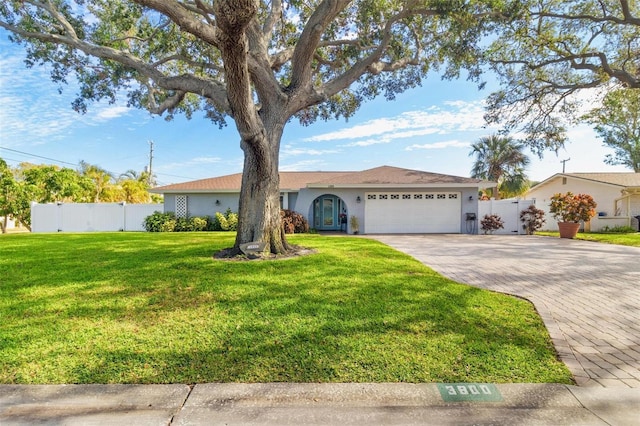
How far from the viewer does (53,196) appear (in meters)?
20.8

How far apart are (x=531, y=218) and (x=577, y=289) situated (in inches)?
492

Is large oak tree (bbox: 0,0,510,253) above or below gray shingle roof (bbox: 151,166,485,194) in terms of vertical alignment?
above

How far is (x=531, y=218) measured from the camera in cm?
1636

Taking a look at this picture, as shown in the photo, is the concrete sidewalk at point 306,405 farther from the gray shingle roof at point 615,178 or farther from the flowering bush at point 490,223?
the gray shingle roof at point 615,178

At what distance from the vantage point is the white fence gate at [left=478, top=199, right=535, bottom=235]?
55.1 feet

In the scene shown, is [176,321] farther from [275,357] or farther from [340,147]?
[340,147]

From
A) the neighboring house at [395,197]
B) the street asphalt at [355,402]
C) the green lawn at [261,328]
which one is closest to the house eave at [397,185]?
the neighboring house at [395,197]

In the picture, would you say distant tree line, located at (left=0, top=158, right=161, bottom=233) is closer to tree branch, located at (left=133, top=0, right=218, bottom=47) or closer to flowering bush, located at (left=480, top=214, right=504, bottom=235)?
tree branch, located at (left=133, top=0, right=218, bottom=47)

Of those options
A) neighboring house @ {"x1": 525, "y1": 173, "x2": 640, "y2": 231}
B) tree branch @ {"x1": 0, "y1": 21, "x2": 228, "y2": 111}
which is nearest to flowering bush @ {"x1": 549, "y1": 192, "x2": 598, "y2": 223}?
neighboring house @ {"x1": 525, "y1": 173, "x2": 640, "y2": 231}

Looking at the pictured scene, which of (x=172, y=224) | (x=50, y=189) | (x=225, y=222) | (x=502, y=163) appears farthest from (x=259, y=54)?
(x=502, y=163)

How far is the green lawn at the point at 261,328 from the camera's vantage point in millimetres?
2893

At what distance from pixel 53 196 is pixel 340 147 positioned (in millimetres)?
19914

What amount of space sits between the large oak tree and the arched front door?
6435 millimetres

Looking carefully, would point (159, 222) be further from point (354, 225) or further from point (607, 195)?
point (607, 195)
